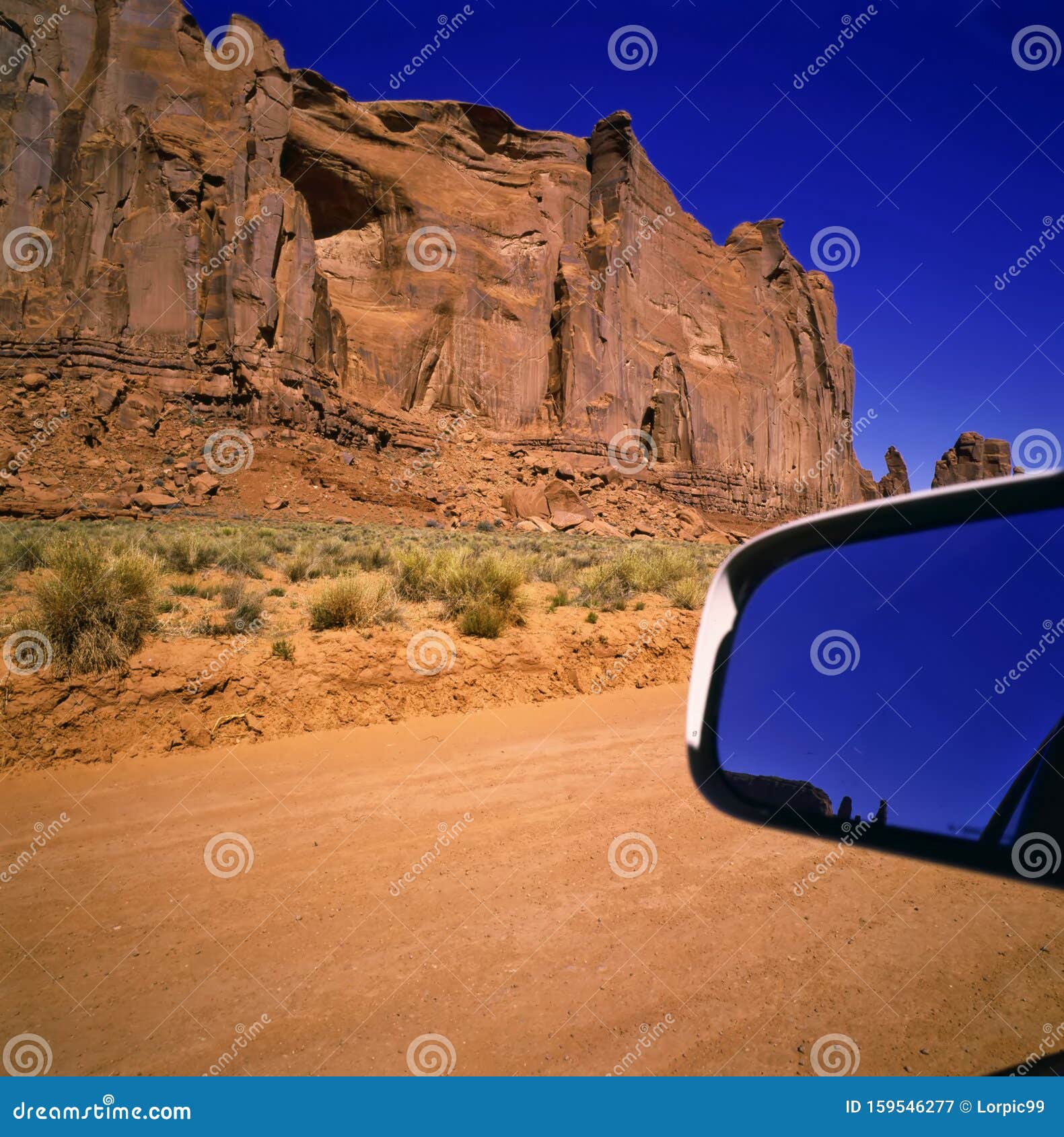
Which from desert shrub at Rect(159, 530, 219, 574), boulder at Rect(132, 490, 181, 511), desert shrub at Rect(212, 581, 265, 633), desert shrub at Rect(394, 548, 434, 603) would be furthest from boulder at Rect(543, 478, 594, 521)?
desert shrub at Rect(212, 581, 265, 633)

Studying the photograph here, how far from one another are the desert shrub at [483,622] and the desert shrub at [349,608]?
0.85m

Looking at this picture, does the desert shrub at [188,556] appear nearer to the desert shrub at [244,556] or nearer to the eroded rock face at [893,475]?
the desert shrub at [244,556]

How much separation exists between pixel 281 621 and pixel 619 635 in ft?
13.4

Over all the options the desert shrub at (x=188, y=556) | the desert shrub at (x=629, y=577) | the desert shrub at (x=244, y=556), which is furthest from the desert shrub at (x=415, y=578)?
the desert shrub at (x=188, y=556)

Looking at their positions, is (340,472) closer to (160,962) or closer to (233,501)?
(233,501)

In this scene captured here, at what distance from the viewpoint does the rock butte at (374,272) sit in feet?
117

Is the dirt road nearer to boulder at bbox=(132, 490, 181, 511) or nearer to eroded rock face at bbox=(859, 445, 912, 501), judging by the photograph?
boulder at bbox=(132, 490, 181, 511)

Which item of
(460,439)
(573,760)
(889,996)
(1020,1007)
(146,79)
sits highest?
(1020,1007)

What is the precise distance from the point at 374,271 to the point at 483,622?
4768cm

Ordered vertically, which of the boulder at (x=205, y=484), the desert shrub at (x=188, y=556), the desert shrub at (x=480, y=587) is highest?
the desert shrub at (x=480, y=587)

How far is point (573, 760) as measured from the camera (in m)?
5.23

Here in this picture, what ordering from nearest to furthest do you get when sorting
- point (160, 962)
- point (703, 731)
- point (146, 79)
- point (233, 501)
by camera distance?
point (703, 731) → point (160, 962) → point (233, 501) → point (146, 79)

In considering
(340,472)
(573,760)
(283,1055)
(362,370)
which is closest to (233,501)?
(340,472)

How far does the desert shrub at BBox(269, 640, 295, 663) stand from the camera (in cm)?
640
